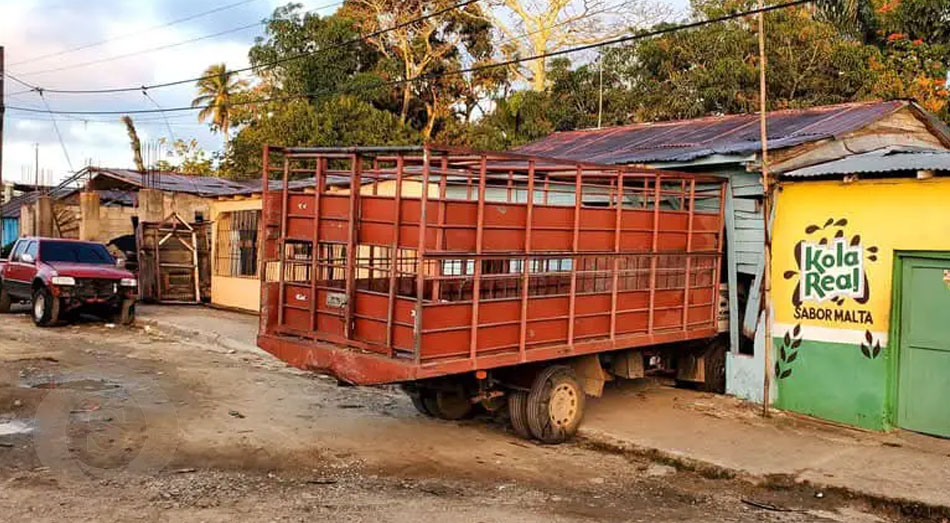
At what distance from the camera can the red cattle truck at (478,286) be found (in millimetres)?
7062

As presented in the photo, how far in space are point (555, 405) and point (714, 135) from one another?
19.5 ft

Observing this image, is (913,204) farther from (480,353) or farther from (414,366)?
(414,366)

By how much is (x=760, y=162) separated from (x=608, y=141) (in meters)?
4.98

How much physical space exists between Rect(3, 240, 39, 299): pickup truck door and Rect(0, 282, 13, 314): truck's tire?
0.39 meters

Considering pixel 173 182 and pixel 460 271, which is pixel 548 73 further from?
pixel 460 271

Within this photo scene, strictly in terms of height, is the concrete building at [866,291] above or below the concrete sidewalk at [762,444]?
above

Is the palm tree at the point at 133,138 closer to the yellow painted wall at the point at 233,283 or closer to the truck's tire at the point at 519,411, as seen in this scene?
the yellow painted wall at the point at 233,283

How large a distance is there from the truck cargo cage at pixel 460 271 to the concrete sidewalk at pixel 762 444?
3.16 ft

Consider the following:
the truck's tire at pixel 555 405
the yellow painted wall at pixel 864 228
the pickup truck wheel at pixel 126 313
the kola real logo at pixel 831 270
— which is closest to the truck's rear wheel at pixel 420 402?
the truck's tire at pixel 555 405

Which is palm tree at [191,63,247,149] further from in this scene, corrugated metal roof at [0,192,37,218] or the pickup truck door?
the pickup truck door

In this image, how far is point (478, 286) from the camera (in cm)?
721

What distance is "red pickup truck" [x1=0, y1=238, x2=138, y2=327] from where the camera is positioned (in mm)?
16531

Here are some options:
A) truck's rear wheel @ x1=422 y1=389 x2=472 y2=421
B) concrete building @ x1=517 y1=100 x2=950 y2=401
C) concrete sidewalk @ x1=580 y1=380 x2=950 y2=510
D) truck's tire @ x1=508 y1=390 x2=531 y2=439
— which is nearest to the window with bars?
concrete building @ x1=517 y1=100 x2=950 y2=401

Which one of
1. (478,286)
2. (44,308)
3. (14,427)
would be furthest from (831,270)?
(44,308)
